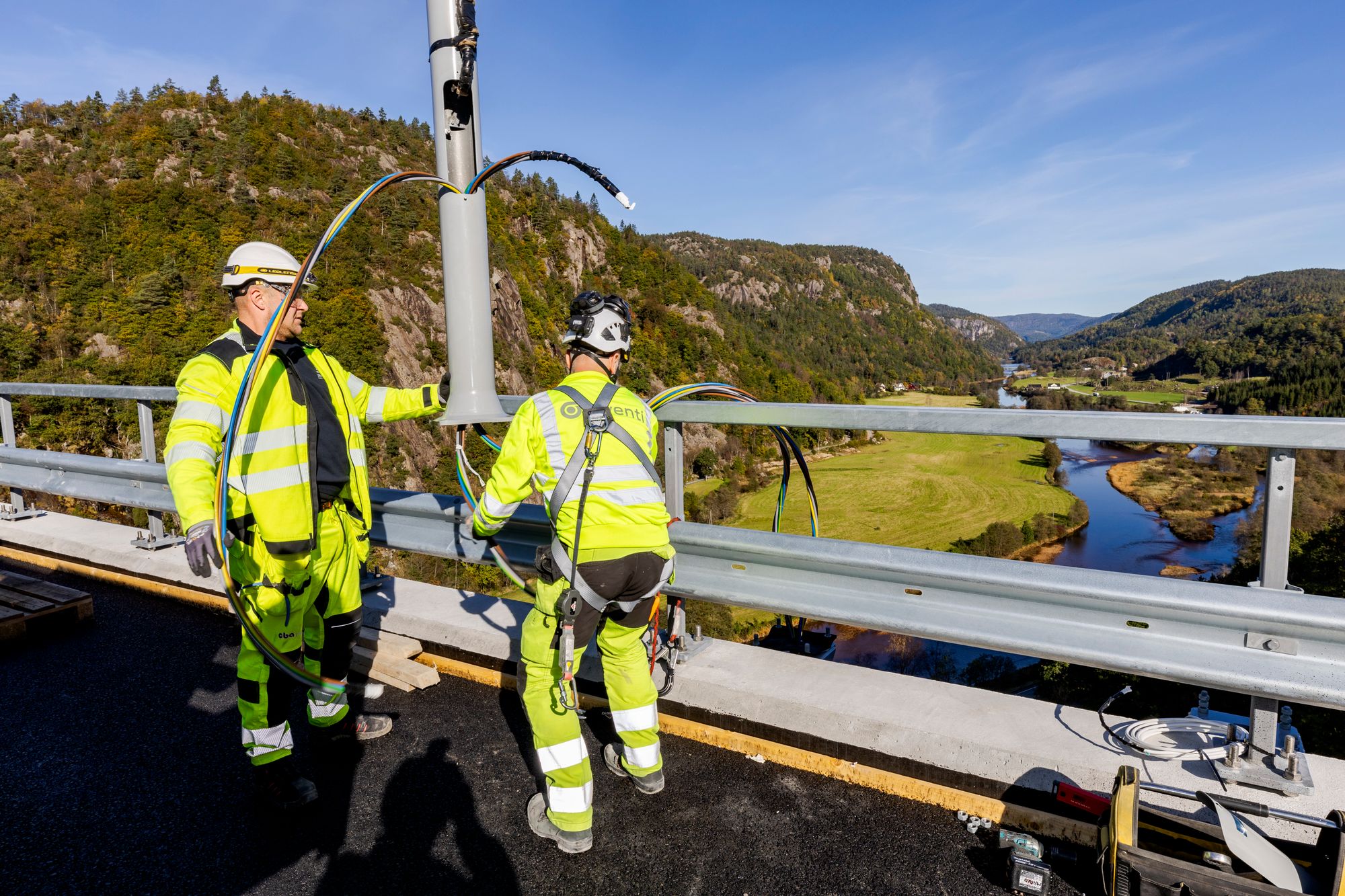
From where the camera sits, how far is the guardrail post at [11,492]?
19.7 ft

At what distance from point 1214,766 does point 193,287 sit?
85575 mm

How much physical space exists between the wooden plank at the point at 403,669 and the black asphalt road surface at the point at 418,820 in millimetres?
113

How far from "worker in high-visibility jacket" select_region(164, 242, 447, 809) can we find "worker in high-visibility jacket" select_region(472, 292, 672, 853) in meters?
0.76

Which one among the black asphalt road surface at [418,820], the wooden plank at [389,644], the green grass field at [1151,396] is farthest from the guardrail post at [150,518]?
the green grass field at [1151,396]

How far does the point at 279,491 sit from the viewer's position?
275 cm

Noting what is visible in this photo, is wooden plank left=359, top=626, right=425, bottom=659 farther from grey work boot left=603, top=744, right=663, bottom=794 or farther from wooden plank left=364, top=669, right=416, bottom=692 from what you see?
grey work boot left=603, top=744, right=663, bottom=794

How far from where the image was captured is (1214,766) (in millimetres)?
2328

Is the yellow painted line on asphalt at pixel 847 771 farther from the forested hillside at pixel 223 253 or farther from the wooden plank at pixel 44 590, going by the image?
the forested hillside at pixel 223 253

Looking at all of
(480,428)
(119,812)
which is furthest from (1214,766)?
(119,812)

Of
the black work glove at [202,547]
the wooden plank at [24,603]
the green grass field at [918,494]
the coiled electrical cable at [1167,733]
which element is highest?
the black work glove at [202,547]

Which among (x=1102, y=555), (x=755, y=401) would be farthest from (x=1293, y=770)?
(x=1102, y=555)

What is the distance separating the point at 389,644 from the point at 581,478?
6.36 ft

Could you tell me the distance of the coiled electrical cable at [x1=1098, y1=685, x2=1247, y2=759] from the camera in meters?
2.45

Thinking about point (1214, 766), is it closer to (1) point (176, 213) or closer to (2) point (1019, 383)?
(1) point (176, 213)
